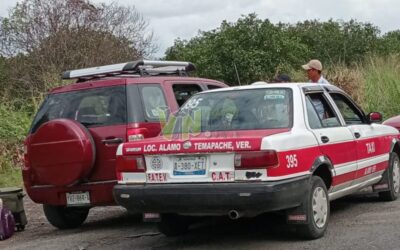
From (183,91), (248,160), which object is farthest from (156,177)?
(183,91)

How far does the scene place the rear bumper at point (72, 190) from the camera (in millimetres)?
7352

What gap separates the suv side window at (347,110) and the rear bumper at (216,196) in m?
1.90

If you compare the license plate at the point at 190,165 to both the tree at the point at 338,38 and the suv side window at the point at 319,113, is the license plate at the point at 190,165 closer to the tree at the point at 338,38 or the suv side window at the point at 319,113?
the suv side window at the point at 319,113

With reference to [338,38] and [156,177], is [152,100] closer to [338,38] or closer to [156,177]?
[156,177]

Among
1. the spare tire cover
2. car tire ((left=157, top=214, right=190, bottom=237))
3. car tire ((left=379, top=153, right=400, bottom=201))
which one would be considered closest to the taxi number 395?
car tire ((left=157, top=214, right=190, bottom=237))

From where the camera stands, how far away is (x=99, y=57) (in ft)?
66.6

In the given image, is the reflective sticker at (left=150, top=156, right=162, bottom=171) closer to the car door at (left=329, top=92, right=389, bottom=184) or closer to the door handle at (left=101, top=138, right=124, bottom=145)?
the door handle at (left=101, top=138, right=124, bottom=145)

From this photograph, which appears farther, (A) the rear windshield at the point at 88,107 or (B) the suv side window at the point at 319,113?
(A) the rear windshield at the point at 88,107

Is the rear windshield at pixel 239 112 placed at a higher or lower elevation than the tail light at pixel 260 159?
higher

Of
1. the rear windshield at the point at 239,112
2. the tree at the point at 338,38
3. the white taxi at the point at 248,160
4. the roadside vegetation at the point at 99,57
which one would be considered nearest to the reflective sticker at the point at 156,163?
the white taxi at the point at 248,160

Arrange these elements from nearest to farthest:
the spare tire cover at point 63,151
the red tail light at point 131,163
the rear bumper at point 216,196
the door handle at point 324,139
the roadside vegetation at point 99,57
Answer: the rear bumper at point 216,196 < the red tail light at point 131,163 < the door handle at point 324,139 < the spare tire cover at point 63,151 < the roadside vegetation at point 99,57

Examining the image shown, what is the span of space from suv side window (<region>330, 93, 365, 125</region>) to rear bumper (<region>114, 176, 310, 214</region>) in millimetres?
1900

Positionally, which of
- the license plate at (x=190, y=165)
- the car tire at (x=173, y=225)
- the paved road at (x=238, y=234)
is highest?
the license plate at (x=190, y=165)

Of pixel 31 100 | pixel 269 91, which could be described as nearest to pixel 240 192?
pixel 269 91
